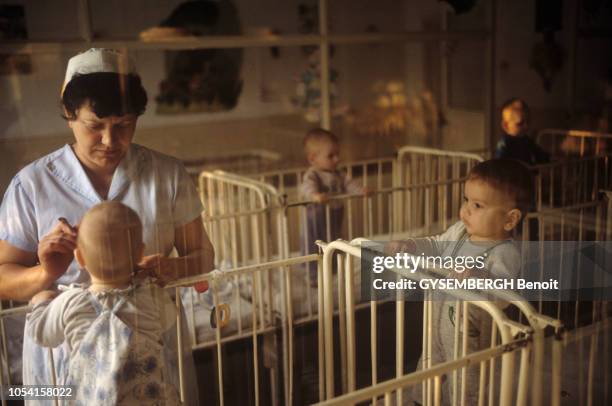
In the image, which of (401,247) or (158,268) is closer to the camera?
(158,268)

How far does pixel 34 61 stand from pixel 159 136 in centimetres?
22

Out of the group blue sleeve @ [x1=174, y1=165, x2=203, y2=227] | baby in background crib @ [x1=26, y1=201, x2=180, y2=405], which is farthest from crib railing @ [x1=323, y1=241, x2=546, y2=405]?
baby in background crib @ [x1=26, y1=201, x2=180, y2=405]

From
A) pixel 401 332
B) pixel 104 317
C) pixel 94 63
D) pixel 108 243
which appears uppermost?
pixel 94 63

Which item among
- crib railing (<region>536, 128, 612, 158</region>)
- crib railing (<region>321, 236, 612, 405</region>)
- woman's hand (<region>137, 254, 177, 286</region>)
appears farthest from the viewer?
crib railing (<region>536, 128, 612, 158</region>)

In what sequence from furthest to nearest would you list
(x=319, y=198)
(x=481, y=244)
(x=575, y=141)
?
(x=319, y=198)
(x=575, y=141)
(x=481, y=244)

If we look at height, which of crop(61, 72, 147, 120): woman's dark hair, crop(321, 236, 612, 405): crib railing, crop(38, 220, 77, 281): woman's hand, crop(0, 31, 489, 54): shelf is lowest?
crop(321, 236, 612, 405): crib railing

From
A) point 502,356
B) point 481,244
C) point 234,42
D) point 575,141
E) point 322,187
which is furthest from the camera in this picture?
point 322,187

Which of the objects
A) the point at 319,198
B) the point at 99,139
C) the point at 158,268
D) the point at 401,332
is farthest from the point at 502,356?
the point at 319,198

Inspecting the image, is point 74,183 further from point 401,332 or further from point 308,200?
point 308,200

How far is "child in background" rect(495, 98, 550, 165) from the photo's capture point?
4.42 feet

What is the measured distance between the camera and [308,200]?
5.45 feet

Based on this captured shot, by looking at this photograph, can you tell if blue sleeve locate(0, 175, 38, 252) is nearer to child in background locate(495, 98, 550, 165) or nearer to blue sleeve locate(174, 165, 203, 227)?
blue sleeve locate(174, 165, 203, 227)

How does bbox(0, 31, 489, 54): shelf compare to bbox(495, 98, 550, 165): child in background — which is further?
bbox(495, 98, 550, 165): child in background

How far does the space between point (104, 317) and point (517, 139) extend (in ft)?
3.13
